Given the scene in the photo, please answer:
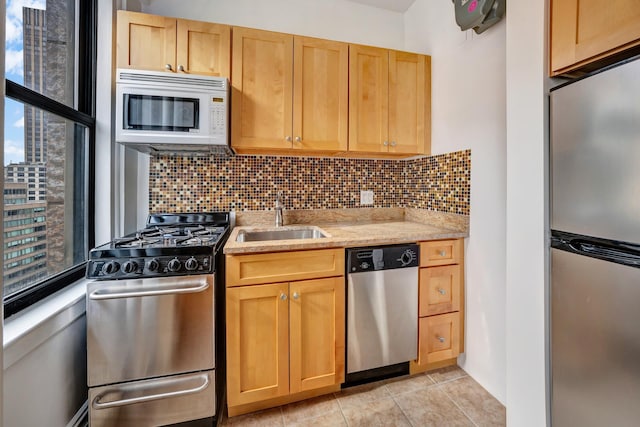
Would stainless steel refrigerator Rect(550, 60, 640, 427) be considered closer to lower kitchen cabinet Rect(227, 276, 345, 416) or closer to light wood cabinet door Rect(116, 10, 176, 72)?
lower kitchen cabinet Rect(227, 276, 345, 416)

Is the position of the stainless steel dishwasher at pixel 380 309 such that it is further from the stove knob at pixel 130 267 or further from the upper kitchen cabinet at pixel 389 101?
the stove knob at pixel 130 267

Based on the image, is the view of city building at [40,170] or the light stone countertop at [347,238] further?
the light stone countertop at [347,238]

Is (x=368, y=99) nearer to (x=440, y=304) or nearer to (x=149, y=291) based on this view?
(x=440, y=304)

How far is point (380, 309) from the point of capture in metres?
1.65

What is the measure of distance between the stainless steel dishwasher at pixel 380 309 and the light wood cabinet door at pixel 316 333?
0.07 m

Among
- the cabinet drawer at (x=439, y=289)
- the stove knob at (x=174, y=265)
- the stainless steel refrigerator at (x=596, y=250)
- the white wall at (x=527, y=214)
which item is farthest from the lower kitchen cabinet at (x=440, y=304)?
the stove knob at (x=174, y=265)

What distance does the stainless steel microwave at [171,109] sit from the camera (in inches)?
60.6

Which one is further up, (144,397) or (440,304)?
(440,304)

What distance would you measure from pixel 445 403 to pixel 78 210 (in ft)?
7.73

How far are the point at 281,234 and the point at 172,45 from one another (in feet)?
4.43

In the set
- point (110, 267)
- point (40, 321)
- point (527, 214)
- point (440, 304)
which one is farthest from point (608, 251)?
point (40, 321)

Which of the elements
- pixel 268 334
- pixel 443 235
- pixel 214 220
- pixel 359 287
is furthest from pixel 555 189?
pixel 214 220

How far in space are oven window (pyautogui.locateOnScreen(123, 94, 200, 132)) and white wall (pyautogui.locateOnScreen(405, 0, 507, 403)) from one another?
5.40 feet

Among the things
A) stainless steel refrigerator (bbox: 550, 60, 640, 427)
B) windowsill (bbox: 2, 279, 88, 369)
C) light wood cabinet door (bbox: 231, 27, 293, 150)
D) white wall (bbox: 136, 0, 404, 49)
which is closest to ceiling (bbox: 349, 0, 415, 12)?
white wall (bbox: 136, 0, 404, 49)
